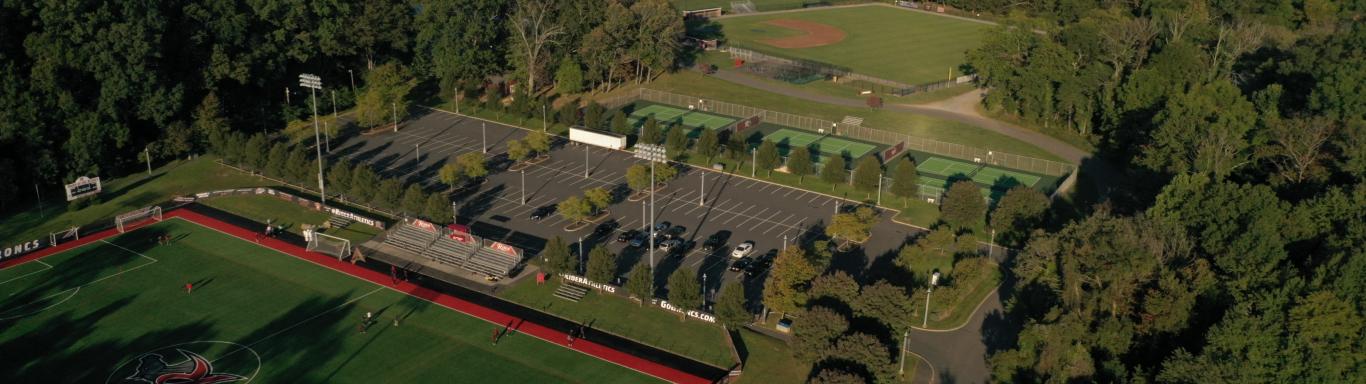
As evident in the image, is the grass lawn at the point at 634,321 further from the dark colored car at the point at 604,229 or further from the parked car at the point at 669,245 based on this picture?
the dark colored car at the point at 604,229

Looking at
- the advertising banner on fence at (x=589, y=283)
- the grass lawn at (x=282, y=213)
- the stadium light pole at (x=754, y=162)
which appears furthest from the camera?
the stadium light pole at (x=754, y=162)

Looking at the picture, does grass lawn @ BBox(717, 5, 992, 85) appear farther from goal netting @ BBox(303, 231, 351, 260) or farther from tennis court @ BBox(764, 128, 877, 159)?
goal netting @ BBox(303, 231, 351, 260)

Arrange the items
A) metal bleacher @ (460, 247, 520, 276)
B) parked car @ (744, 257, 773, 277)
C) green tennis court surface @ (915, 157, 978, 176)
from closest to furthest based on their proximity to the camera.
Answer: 1. metal bleacher @ (460, 247, 520, 276)
2. parked car @ (744, 257, 773, 277)
3. green tennis court surface @ (915, 157, 978, 176)

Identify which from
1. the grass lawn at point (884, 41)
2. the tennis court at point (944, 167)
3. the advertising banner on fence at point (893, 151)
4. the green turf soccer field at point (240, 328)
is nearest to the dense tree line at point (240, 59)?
the green turf soccer field at point (240, 328)

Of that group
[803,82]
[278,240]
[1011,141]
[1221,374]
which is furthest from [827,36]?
[1221,374]

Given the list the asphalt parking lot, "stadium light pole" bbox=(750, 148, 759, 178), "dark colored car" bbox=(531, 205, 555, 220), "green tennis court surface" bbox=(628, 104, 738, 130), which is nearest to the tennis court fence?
"green tennis court surface" bbox=(628, 104, 738, 130)
